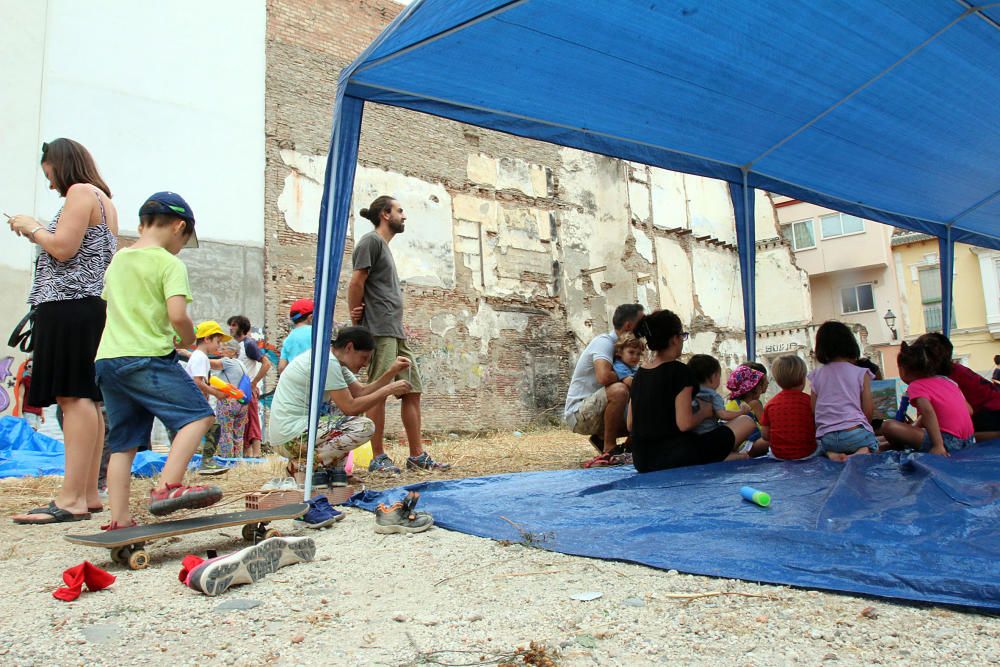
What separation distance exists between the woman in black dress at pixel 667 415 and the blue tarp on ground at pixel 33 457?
359cm

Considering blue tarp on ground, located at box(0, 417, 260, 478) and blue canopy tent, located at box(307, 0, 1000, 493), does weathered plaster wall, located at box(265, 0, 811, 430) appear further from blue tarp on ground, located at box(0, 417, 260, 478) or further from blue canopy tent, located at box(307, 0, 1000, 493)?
blue canopy tent, located at box(307, 0, 1000, 493)

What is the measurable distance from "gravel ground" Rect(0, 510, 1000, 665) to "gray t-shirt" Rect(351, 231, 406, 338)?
228cm

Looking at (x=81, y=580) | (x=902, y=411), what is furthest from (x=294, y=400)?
(x=902, y=411)

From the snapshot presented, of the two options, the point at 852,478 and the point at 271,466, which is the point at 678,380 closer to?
the point at 852,478

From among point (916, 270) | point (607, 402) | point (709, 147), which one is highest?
point (916, 270)

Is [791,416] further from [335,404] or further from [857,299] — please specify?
[857,299]

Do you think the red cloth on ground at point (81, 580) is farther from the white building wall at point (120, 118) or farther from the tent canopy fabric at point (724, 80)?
the white building wall at point (120, 118)

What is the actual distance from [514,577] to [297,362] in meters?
2.25

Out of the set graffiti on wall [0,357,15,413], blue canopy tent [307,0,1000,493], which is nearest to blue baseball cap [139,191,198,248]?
blue canopy tent [307,0,1000,493]

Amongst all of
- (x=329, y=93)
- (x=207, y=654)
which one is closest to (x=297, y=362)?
(x=207, y=654)

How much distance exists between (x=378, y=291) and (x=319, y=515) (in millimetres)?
1863

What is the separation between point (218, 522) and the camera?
8.48 feet

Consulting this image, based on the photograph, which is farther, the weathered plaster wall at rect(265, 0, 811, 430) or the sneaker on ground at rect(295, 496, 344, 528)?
the weathered plaster wall at rect(265, 0, 811, 430)

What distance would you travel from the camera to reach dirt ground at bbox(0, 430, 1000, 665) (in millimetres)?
1602
